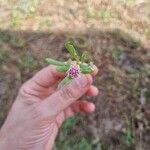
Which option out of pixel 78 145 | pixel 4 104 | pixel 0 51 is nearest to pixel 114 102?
pixel 78 145

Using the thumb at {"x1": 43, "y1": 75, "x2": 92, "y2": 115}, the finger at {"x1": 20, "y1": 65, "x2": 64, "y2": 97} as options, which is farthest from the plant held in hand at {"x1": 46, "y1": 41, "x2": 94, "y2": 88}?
the finger at {"x1": 20, "y1": 65, "x2": 64, "y2": 97}

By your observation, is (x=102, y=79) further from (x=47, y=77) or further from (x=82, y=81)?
(x=82, y=81)

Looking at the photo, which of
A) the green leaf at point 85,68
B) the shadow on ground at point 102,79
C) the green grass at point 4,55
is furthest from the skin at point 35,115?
the green grass at point 4,55

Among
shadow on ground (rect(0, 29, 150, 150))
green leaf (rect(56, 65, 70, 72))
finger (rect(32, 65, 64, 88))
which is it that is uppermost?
green leaf (rect(56, 65, 70, 72))

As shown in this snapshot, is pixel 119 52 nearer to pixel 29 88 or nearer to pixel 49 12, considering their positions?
pixel 49 12

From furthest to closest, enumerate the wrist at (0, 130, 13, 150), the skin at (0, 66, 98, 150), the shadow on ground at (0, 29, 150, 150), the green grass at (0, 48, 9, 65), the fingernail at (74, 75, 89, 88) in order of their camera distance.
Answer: the green grass at (0, 48, 9, 65), the shadow on ground at (0, 29, 150, 150), the wrist at (0, 130, 13, 150), the skin at (0, 66, 98, 150), the fingernail at (74, 75, 89, 88)

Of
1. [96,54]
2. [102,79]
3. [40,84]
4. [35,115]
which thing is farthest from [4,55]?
[35,115]

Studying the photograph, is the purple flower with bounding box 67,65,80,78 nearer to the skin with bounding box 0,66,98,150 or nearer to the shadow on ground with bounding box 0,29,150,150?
the skin with bounding box 0,66,98,150

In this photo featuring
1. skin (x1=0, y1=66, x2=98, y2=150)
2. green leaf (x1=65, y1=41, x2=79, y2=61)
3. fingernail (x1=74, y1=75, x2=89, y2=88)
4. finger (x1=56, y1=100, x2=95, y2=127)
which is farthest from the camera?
finger (x1=56, y1=100, x2=95, y2=127)
